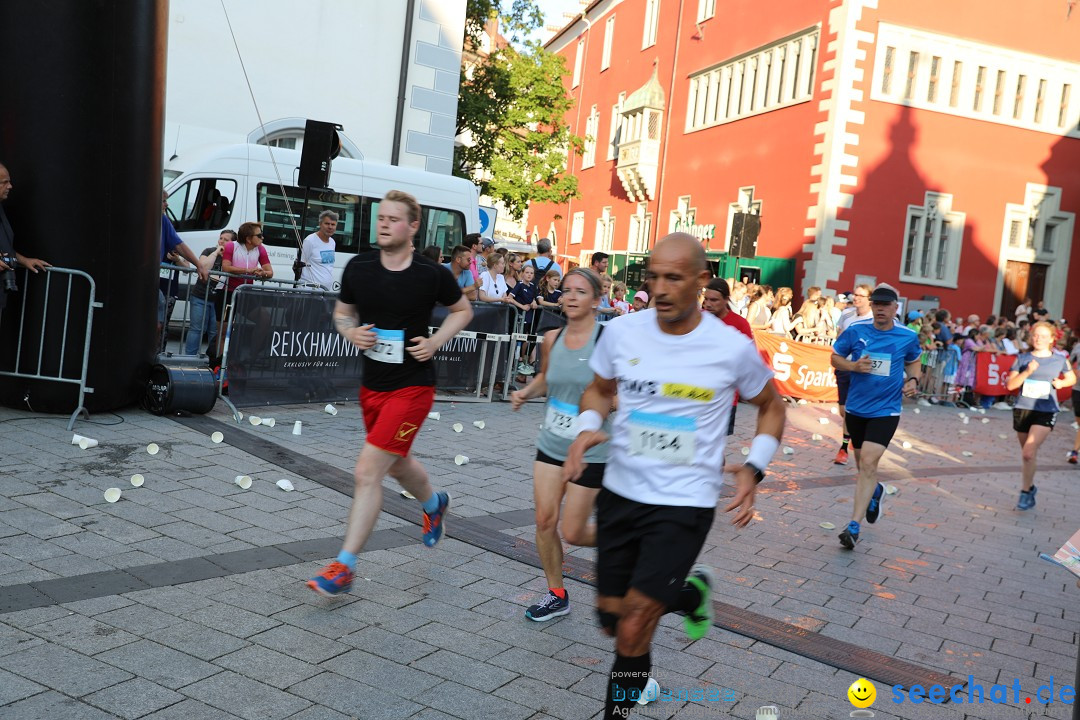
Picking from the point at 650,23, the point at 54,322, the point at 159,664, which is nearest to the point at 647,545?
the point at 159,664

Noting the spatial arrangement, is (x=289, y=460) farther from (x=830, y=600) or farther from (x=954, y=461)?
(x=954, y=461)

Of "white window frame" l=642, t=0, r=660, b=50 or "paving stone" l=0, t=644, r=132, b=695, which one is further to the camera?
"white window frame" l=642, t=0, r=660, b=50

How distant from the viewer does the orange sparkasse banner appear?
17000 mm

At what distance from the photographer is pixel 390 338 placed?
5.00m

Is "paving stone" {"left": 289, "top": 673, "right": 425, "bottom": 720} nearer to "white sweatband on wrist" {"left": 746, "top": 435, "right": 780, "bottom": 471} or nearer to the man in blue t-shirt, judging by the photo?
"white sweatband on wrist" {"left": 746, "top": 435, "right": 780, "bottom": 471}

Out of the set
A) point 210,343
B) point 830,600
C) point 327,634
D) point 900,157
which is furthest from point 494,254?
point 900,157

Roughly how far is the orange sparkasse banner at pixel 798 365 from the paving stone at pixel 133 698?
46.9ft

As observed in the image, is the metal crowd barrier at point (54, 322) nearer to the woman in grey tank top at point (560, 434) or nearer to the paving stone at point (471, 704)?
the woman in grey tank top at point (560, 434)

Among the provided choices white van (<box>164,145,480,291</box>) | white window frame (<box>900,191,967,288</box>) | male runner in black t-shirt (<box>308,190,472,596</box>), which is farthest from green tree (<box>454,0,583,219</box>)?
male runner in black t-shirt (<box>308,190,472,596</box>)

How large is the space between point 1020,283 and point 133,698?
98.8 ft

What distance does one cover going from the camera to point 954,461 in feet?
41.8

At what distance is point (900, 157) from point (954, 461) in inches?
641

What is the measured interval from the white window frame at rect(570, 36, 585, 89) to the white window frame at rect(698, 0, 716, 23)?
14920 millimetres

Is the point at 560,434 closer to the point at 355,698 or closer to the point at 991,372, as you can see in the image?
the point at 355,698
